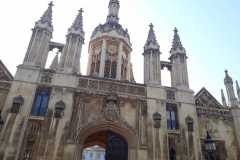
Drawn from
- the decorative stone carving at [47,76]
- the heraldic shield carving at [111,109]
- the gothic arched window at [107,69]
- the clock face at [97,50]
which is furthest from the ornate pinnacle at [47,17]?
the heraldic shield carving at [111,109]

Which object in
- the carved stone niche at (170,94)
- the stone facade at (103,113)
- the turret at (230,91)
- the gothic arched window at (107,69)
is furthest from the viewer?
the gothic arched window at (107,69)

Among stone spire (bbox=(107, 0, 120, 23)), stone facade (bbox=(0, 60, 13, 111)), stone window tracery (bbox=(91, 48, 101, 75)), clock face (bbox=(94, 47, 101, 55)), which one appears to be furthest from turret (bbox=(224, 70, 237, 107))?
stone facade (bbox=(0, 60, 13, 111))

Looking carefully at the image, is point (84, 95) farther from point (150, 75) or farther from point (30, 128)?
point (150, 75)

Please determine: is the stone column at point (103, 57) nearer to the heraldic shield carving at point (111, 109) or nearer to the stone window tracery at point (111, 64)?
the stone window tracery at point (111, 64)

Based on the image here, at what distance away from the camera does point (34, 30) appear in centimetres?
1950

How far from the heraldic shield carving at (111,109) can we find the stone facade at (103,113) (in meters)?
0.07

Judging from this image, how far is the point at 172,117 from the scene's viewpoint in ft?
59.0

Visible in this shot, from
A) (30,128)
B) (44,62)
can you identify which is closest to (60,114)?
(30,128)

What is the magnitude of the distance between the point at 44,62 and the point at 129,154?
9.56 meters

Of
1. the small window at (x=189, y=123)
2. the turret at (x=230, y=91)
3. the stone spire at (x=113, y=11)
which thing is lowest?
the small window at (x=189, y=123)

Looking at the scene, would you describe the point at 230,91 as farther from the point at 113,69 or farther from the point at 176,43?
the point at 113,69

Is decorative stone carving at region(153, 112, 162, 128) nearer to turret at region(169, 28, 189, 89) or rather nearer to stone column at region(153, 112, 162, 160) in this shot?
stone column at region(153, 112, 162, 160)

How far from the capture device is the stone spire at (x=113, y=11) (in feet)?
96.5

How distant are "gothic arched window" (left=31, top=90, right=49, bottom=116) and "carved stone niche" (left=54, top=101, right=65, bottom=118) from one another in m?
0.81
